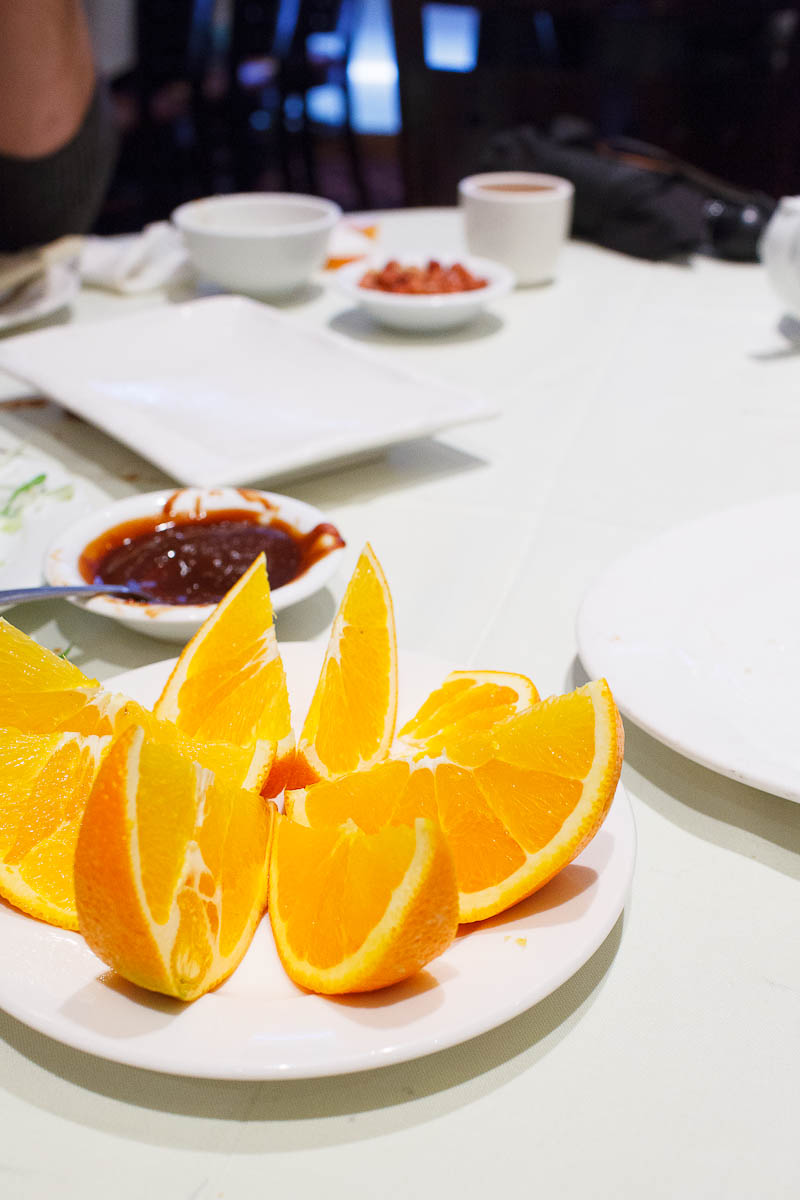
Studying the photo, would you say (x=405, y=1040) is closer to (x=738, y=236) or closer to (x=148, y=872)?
(x=148, y=872)

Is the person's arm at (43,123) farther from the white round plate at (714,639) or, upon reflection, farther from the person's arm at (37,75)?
the white round plate at (714,639)

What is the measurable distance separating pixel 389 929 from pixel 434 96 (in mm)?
3271

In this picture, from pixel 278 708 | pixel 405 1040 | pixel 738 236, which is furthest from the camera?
pixel 738 236

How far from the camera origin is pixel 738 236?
196 centimetres

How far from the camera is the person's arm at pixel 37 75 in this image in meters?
1.99

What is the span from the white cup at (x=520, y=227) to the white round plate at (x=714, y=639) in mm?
999

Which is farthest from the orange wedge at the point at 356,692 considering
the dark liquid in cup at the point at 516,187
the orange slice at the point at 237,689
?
the dark liquid in cup at the point at 516,187

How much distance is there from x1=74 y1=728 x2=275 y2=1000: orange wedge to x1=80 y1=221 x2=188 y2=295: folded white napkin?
152 centimetres

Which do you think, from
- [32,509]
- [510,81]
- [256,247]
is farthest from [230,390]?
[510,81]

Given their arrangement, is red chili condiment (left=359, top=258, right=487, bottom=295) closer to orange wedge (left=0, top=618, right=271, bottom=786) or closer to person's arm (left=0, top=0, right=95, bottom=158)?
person's arm (left=0, top=0, right=95, bottom=158)

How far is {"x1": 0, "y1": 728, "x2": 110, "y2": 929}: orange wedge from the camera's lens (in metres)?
0.51

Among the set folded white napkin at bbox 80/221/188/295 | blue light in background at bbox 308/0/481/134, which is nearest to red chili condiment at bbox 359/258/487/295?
folded white napkin at bbox 80/221/188/295

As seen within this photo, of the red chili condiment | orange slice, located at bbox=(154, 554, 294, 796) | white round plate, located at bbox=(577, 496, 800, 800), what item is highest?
the red chili condiment

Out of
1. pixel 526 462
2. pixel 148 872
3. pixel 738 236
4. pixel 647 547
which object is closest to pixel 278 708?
pixel 148 872
